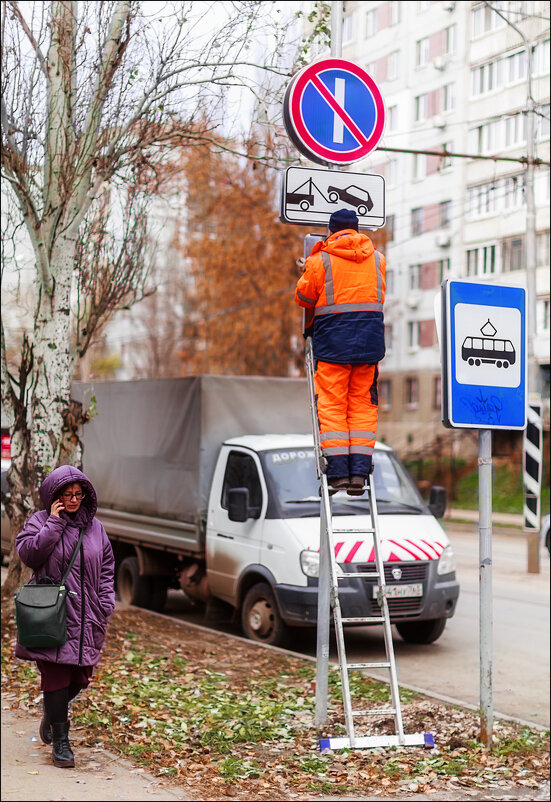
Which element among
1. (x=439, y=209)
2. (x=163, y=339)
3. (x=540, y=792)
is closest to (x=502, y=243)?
(x=439, y=209)

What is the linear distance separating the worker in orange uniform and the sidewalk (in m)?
0.92

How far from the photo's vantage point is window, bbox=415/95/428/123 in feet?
165

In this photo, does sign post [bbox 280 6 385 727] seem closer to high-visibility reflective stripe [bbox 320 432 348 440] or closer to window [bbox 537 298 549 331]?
high-visibility reflective stripe [bbox 320 432 348 440]

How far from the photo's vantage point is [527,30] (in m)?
37.1

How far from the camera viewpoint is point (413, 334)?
53.0 metres

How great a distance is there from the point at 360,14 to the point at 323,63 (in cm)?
4885

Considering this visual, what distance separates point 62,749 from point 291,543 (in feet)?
28.6

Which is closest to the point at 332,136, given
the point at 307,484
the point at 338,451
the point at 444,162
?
the point at 338,451

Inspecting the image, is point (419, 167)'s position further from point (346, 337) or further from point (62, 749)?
point (62, 749)

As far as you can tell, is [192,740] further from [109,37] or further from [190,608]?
[190,608]

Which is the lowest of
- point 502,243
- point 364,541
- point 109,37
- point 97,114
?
point 364,541

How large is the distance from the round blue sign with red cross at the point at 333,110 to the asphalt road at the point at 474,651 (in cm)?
408

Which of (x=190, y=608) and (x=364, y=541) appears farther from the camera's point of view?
(x=190, y=608)

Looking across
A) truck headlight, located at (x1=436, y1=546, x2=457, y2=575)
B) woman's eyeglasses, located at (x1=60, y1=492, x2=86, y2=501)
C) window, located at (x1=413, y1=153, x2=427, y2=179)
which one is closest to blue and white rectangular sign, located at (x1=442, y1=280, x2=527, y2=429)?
woman's eyeglasses, located at (x1=60, y1=492, x2=86, y2=501)
